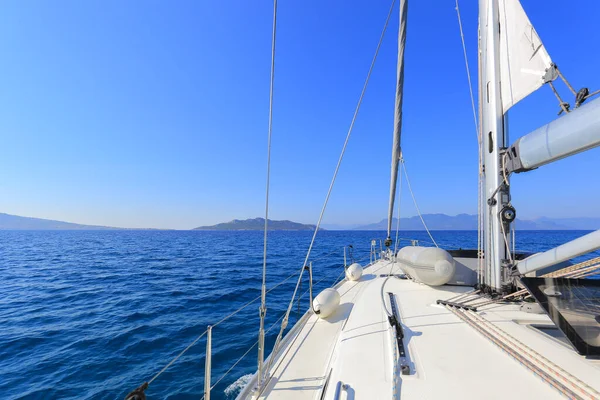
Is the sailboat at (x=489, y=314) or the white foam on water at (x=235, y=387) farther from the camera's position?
the white foam on water at (x=235, y=387)

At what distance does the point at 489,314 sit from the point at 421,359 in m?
1.79

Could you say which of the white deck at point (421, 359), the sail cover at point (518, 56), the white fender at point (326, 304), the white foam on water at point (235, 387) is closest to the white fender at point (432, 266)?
the white deck at point (421, 359)

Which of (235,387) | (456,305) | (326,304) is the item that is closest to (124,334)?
(235,387)

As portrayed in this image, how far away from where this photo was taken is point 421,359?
2.54m

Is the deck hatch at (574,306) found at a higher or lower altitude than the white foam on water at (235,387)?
higher

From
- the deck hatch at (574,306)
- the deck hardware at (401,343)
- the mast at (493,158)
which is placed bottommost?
the deck hardware at (401,343)

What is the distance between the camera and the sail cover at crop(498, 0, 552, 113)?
3.61m

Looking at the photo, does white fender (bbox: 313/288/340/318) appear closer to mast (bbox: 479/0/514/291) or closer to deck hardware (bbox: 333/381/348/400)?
deck hardware (bbox: 333/381/348/400)

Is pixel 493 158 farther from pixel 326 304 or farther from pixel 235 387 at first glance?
pixel 235 387

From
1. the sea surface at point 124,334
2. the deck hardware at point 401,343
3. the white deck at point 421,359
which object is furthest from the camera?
the sea surface at point 124,334

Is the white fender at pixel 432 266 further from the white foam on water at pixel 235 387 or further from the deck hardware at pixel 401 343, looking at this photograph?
the white foam on water at pixel 235 387

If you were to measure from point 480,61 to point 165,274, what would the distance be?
56.1ft

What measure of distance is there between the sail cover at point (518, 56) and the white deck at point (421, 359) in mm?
3206

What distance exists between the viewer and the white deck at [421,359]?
2.09m
